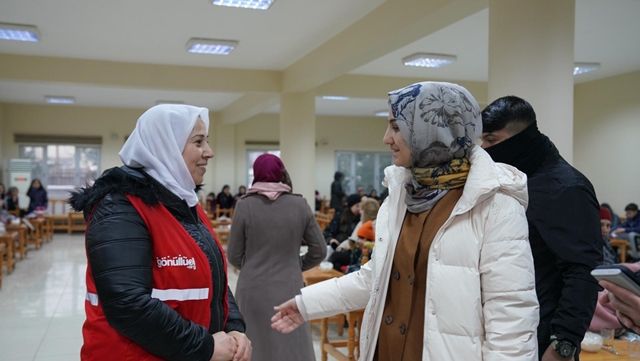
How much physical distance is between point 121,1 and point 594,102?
332 inches

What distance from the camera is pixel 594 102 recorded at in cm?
995

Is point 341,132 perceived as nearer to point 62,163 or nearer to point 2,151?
point 62,163

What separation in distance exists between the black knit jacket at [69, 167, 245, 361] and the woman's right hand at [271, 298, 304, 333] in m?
0.29

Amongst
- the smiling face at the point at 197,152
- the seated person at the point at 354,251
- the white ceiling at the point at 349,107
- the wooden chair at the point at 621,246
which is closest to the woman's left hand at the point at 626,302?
the smiling face at the point at 197,152

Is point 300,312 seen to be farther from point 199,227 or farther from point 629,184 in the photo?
point 629,184

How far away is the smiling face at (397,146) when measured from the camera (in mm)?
1478

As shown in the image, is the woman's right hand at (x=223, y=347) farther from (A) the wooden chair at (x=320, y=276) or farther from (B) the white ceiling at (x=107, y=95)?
(B) the white ceiling at (x=107, y=95)

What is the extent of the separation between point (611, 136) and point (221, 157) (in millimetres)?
9111

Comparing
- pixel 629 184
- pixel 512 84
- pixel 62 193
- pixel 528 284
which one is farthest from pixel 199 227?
pixel 62 193

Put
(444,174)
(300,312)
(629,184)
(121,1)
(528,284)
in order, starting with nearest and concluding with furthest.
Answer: (528,284)
(444,174)
(300,312)
(121,1)
(629,184)

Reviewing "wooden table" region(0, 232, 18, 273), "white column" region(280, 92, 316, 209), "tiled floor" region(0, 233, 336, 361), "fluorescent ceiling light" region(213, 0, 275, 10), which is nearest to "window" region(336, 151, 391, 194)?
"white column" region(280, 92, 316, 209)

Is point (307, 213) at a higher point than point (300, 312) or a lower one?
higher

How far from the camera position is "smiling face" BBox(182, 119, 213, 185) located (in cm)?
168

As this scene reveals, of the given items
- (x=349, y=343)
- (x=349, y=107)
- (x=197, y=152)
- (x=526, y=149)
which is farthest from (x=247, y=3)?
(x=349, y=107)
